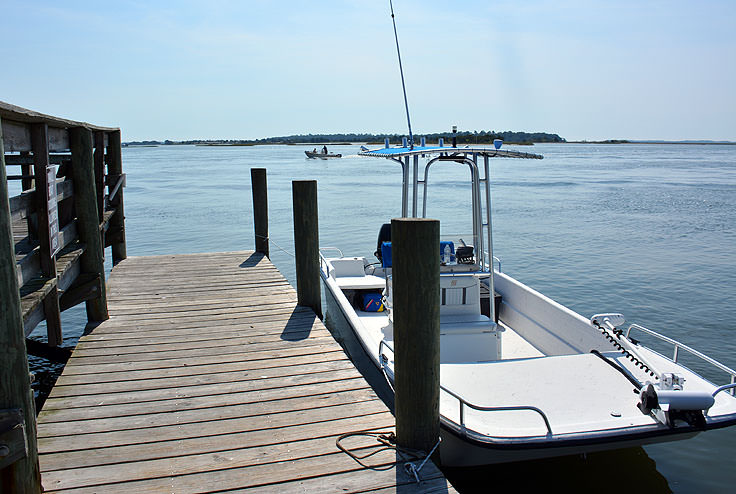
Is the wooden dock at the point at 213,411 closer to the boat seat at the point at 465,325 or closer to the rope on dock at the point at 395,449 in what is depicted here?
the rope on dock at the point at 395,449

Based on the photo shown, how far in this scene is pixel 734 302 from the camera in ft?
35.8

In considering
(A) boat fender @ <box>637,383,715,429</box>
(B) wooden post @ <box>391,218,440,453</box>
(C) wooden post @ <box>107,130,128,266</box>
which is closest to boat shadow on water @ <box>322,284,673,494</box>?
(A) boat fender @ <box>637,383,715,429</box>

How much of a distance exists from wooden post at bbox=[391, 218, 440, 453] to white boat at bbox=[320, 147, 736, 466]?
→ 2.50 feet

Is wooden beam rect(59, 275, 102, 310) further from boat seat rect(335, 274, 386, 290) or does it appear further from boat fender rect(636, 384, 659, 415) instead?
boat fender rect(636, 384, 659, 415)

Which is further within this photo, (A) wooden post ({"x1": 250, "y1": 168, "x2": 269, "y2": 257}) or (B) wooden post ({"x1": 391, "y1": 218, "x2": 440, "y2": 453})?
(A) wooden post ({"x1": 250, "y1": 168, "x2": 269, "y2": 257})

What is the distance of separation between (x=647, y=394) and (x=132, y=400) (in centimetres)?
353

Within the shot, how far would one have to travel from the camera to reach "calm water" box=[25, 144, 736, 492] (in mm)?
5598

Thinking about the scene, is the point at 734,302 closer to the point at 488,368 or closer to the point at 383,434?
the point at 488,368

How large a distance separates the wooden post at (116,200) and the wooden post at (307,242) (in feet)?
10.8

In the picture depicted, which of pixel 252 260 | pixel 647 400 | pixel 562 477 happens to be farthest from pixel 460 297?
pixel 252 260

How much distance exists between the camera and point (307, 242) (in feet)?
19.8

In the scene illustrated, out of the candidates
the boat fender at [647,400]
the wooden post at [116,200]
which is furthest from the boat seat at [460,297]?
the wooden post at [116,200]

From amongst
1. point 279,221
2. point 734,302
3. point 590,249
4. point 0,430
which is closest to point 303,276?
point 0,430

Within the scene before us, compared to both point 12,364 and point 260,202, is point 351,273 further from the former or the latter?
point 12,364
